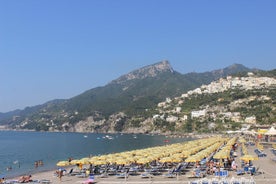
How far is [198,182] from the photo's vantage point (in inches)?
1204

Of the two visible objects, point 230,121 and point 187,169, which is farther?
point 230,121

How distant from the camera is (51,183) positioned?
3709 centimetres

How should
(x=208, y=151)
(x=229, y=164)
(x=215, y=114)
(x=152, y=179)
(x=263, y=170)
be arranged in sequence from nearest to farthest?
(x=152, y=179)
(x=263, y=170)
(x=229, y=164)
(x=208, y=151)
(x=215, y=114)

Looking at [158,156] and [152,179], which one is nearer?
[152,179]

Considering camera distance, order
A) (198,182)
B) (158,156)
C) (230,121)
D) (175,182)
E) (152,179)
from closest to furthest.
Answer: (198,182) < (175,182) < (152,179) < (158,156) < (230,121)

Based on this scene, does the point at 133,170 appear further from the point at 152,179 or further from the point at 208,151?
the point at 208,151

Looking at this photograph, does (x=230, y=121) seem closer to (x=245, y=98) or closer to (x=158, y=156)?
(x=245, y=98)

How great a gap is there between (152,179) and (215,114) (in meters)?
162

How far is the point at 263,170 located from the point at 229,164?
3770 millimetres

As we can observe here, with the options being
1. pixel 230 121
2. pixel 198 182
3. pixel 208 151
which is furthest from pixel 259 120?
pixel 198 182

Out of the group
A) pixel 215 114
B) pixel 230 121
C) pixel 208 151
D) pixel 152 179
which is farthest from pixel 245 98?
pixel 152 179

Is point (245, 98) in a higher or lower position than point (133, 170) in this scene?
higher

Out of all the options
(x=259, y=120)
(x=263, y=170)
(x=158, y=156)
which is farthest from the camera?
(x=259, y=120)

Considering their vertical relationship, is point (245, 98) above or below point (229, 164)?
above
